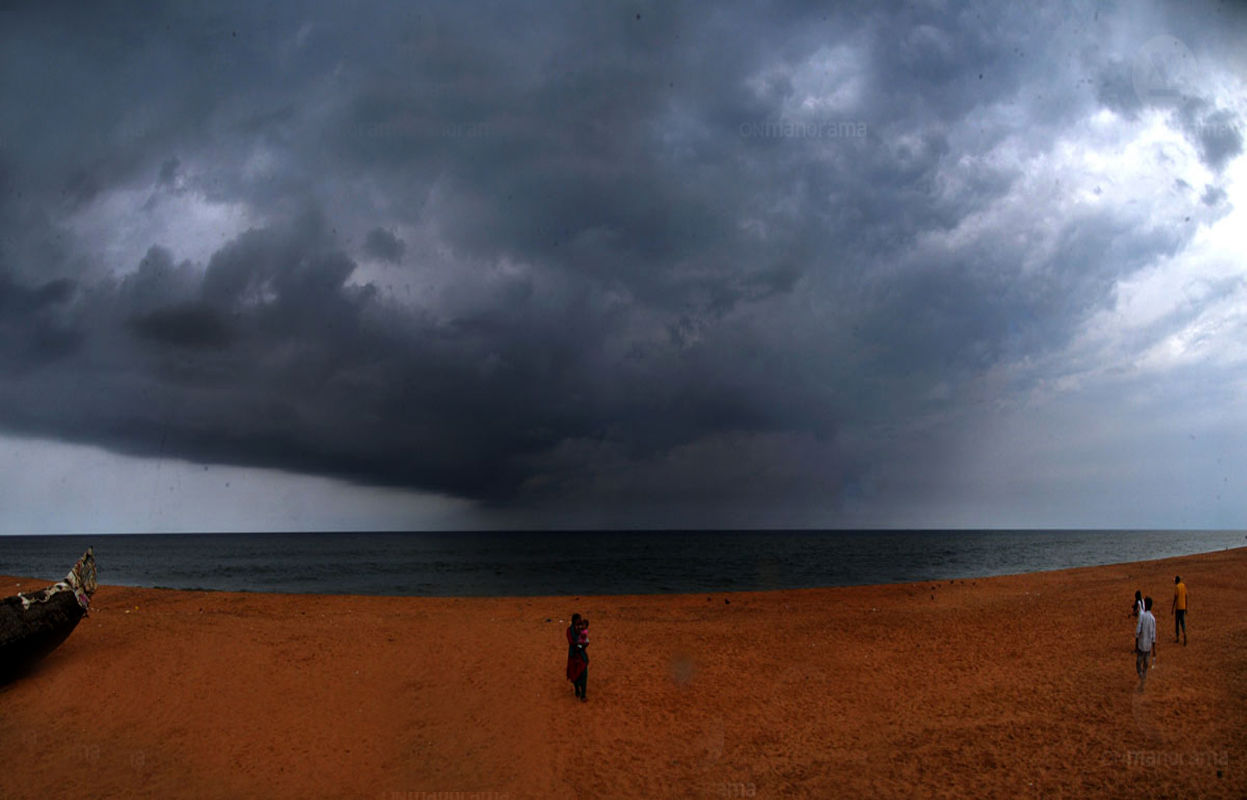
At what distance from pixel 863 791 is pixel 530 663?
31.8 feet

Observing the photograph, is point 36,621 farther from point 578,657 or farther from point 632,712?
point 632,712

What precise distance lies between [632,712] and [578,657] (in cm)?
161

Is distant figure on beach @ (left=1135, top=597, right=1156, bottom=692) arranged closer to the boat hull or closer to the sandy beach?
the sandy beach

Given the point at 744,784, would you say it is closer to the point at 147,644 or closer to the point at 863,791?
the point at 863,791

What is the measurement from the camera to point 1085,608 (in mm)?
24859

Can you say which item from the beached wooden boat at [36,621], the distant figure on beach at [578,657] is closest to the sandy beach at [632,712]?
the distant figure on beach at [578,657]

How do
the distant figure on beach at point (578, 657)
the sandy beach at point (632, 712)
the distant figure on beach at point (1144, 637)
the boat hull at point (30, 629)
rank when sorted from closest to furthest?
1. the sandy beach at point (632, 712)
2. the distant figure on beach at point (1144, 637)
3. the distant figure on beach at point (578, 657)
4. the boat hull at point (30, 629)

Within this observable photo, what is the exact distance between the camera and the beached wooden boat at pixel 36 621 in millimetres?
14742

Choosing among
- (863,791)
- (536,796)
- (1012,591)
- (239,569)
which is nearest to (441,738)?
(536,796)

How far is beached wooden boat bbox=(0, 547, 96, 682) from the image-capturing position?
14742mm

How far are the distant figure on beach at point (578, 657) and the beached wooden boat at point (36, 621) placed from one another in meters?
12.5

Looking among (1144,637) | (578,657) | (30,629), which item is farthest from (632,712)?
(30,629)

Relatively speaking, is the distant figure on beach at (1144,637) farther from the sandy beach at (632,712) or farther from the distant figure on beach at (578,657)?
the distant figure on beach at (578,657)

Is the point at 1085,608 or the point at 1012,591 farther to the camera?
the point at 1012,591
